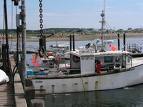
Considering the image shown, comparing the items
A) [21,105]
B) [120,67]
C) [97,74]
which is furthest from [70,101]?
[21,105]

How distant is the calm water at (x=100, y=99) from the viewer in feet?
93.6

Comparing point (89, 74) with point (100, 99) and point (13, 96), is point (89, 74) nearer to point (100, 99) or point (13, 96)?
point (100, 99)

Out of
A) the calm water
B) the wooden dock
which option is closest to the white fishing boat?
the calm water

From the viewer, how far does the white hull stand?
103 feet

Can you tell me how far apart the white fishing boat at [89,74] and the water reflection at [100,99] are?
538 millimetres

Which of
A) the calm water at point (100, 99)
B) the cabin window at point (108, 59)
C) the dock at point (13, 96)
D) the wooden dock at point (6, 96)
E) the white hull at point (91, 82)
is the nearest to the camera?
the dock at point (13, 96)

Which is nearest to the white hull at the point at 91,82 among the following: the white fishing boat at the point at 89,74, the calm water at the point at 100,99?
the white fishing boat at the point at 89,74

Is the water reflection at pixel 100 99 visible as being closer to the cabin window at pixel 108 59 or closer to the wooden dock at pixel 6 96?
the cabin window at pixel 108 59

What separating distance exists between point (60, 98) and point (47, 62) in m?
4.53

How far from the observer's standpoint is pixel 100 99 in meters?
30.4

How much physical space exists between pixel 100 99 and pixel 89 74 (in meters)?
2.37

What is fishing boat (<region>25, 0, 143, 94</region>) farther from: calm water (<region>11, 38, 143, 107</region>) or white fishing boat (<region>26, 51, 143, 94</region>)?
→ calm water (<region>11, 38, 143, 107</region>)

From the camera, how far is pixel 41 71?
31984 millimetres

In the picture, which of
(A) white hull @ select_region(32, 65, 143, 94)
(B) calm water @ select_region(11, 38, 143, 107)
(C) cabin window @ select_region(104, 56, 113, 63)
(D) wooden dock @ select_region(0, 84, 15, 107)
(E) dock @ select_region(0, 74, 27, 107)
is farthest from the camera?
(C) cabin window @ select_region(104, 56, 113, 63)
